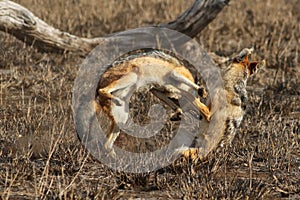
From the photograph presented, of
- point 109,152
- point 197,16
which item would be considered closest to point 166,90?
point 109,152

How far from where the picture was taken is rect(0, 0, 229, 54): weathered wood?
7805mm

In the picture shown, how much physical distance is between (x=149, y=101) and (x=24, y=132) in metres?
1.67

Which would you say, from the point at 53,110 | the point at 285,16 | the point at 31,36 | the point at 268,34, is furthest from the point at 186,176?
the point at 285,16

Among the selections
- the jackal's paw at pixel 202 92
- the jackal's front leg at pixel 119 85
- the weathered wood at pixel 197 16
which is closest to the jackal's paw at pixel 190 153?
the jackal's paw at pixel 202 92

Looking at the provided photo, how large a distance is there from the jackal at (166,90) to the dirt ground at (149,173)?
0.15 meters

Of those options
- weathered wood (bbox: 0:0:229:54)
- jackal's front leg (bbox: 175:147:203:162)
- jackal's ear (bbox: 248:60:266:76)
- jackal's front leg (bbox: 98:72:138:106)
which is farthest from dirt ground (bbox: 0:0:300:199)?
jackal's ear (bbox: 248:60:266:76)

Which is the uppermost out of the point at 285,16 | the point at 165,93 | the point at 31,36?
the point at 285,16

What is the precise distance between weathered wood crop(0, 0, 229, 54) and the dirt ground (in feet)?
0.81

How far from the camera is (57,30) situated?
8.39 meters

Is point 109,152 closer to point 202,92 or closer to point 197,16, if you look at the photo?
point 202,92

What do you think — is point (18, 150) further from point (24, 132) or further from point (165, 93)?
point (165, 93)

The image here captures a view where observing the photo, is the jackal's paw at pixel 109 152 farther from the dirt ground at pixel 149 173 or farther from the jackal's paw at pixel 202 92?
the jackal's paw at pixel 202 92

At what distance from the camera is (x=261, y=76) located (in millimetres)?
8484

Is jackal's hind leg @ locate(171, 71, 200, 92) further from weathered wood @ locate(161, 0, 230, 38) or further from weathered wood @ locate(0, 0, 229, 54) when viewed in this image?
weathered wood @ locate(161, 0, 230, 38)
